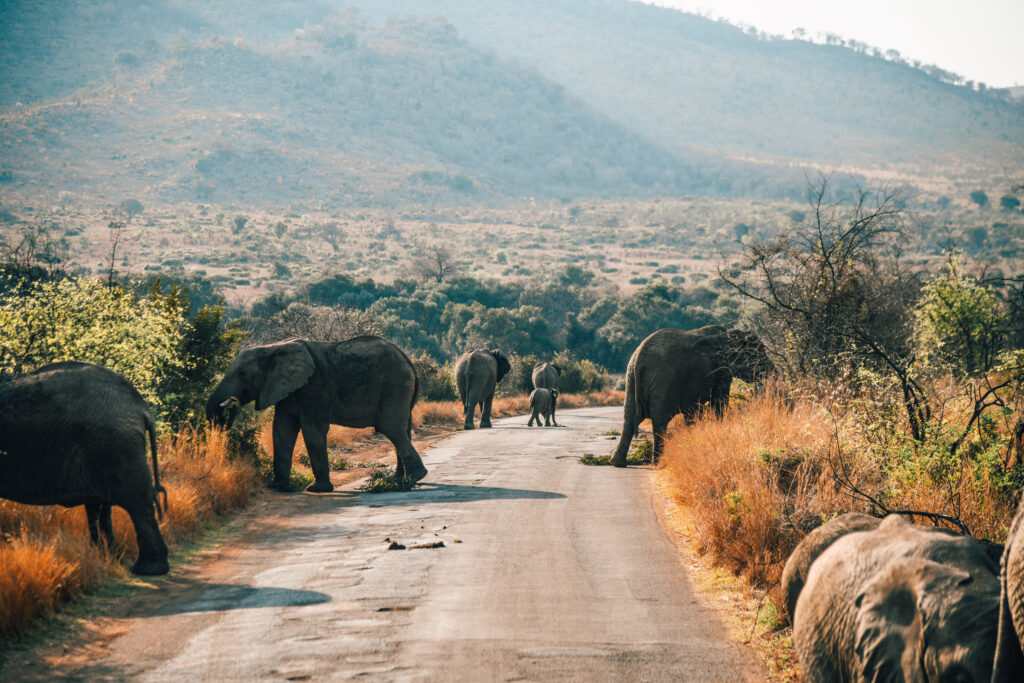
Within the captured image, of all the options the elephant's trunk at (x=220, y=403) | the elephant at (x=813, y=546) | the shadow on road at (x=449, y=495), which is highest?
the elephant at (x=813, y=546)

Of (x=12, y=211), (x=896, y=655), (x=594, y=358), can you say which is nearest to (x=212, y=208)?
(x=12, y=211)

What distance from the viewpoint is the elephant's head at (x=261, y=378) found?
13.8 meters

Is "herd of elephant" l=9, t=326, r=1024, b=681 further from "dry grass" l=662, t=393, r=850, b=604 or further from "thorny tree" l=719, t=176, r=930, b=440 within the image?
"dry grass" l=662, t=393, r=850, b=604

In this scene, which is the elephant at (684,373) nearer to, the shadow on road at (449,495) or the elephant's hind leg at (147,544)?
the shadow on road at (449,495)

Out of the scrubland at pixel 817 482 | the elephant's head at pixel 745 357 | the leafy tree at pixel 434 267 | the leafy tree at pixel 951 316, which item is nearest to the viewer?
the scrubland at pixel 817 482

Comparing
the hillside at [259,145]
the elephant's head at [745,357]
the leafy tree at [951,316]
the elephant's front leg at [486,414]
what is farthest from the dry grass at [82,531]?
the hillside at [259,145]

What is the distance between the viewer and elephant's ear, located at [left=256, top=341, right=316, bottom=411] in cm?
1384

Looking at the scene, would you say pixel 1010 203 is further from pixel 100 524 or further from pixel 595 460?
pixel 100 524

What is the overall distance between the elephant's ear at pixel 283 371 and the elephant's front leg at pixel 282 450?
1.62 ft

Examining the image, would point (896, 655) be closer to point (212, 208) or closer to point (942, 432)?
point (942, 432)

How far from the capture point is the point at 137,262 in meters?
86.3

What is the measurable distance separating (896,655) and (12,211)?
111641mm

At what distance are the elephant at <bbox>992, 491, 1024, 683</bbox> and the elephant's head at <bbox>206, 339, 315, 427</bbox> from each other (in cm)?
1156

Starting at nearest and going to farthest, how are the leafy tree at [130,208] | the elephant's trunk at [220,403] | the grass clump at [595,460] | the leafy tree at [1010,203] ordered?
the elephant's trunk at [220,403]
the grass clump at [595,460]
the leafy tree at [130,208]
the leafy tree at [1010,203]
